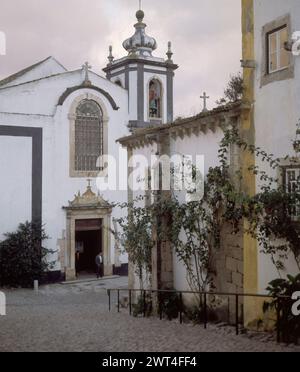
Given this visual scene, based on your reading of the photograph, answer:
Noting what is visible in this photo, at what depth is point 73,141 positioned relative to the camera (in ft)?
74.0

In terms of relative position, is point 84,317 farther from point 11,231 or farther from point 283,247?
point 11,231

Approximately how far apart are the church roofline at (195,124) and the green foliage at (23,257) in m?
7.36

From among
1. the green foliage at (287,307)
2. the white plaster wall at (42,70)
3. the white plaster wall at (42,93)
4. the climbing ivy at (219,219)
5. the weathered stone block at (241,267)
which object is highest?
the white plaster wall at (42,70)

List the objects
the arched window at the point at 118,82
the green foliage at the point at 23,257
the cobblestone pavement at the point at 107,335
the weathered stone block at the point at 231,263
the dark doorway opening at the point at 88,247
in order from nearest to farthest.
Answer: the cobblestone pavement at the point at 107,335 < the weathered stone block at the point at 231,263 < the green foliage at the point at 23,257 < the dark doorway opening at the point at 88,247 < the arched window at the point at 118,82

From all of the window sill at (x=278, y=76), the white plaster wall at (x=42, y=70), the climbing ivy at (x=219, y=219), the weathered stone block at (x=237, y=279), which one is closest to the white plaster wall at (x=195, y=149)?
the climbing ivy at (x=219, y=219)

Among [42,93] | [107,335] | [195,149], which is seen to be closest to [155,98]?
[42,93]

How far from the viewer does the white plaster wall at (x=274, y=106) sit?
9.58 metres

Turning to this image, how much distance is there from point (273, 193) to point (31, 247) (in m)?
13.5

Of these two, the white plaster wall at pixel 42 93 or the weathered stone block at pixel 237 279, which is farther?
the white plaster wall at pixel 42 93

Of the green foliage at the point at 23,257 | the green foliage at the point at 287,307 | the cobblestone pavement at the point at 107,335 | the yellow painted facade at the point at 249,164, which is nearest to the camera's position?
the green foliage at the point at 287,307

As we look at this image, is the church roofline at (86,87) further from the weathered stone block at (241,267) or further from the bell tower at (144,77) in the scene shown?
the weathered stone block at (241,267)

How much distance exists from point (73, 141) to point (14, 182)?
303 centimetres

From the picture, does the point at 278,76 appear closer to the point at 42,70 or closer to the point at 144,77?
the point at 144,77

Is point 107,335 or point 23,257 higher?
point 23,257
